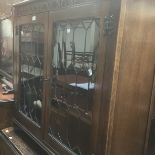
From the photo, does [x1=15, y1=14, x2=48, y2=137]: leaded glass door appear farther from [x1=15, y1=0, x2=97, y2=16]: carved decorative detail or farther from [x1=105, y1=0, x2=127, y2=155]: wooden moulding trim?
[x1=105, y1=0, x2=127, y2=155]: wooden moulding trim

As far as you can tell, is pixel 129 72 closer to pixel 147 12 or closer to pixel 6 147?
pixel 147 12

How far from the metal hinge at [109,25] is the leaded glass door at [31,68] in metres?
0.52

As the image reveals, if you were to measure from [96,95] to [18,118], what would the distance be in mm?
1056

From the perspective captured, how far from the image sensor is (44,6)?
1.35m

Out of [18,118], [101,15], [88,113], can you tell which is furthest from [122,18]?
[18,118]

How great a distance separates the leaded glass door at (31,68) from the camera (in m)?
1.44

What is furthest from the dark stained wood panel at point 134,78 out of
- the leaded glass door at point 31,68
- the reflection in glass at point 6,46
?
the reflection in glass at point 6,46

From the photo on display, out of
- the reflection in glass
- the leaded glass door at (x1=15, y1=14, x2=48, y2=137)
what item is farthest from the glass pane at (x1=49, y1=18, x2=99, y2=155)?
the reflection in glass

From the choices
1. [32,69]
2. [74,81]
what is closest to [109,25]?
[74,81]

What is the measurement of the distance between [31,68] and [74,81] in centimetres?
54

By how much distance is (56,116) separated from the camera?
1.36 m

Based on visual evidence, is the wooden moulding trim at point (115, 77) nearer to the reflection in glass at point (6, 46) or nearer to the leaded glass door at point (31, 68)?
the leaded glass door at point (31, 68)

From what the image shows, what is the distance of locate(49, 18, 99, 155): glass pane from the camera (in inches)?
42.3

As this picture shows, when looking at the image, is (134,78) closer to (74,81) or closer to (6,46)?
(74,81)
